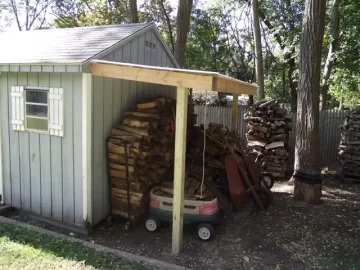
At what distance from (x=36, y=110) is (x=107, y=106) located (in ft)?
3.56

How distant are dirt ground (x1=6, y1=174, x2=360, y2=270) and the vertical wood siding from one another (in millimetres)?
470

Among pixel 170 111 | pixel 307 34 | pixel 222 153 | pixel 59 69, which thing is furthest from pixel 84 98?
pixel 307 34

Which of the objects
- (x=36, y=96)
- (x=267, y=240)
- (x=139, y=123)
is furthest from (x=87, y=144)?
(x=267, y=240)

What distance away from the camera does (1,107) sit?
5.03 m

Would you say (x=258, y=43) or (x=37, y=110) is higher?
(x=258, y=43)

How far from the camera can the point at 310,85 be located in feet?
19.4

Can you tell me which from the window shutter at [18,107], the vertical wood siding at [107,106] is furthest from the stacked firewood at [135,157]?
the window shutter at [18,107]

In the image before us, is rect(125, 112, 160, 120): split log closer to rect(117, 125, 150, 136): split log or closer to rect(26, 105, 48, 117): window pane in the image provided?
rect(117, 125, 150, 136): split log

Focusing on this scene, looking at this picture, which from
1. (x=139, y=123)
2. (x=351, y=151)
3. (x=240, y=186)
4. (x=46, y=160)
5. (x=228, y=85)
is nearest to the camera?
(x=228, y=85)

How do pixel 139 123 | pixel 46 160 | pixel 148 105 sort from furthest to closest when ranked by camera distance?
pixel 148 105 → pixel 46 160 → pixel 139 123

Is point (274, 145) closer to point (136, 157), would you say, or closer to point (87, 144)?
point (136, 157)

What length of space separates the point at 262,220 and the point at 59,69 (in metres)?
3.70

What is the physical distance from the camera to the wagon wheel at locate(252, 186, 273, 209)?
5133 millimetres

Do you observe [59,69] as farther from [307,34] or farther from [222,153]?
[307,34]
